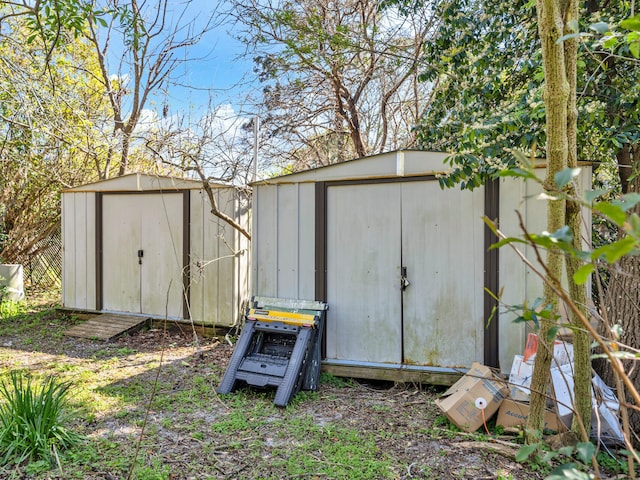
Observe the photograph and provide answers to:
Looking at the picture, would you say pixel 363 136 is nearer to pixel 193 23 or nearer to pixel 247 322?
pixel 193 23

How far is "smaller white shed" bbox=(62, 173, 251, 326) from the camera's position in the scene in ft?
18.4

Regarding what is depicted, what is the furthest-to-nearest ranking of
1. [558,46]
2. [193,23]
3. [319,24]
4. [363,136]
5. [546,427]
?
[363,136] < [193,23] < [319,24] < [546,427] < [558,46]

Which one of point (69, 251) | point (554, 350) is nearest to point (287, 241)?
point (554, 350)

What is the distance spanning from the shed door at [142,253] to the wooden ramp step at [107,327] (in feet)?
0.55

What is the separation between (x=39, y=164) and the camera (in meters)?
7.59

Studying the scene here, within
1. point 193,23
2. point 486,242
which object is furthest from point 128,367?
point 193,23

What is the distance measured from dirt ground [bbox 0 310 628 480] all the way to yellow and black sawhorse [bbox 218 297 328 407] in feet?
0.60

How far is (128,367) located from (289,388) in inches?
82.7

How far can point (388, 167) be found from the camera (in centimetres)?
396

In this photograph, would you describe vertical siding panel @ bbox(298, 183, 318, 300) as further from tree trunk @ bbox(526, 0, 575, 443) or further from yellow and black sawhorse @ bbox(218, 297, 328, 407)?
tree trunk @ bbox(526, 0, 575, 443)

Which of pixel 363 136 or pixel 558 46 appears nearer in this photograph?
pixel 558 46

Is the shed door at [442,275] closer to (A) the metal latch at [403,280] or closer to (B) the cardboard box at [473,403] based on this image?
(A) the metal latch at [403,280]

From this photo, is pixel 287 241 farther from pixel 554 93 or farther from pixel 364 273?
pixel 554 93

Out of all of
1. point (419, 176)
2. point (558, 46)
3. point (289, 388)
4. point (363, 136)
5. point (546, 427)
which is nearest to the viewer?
point (558, 46)
